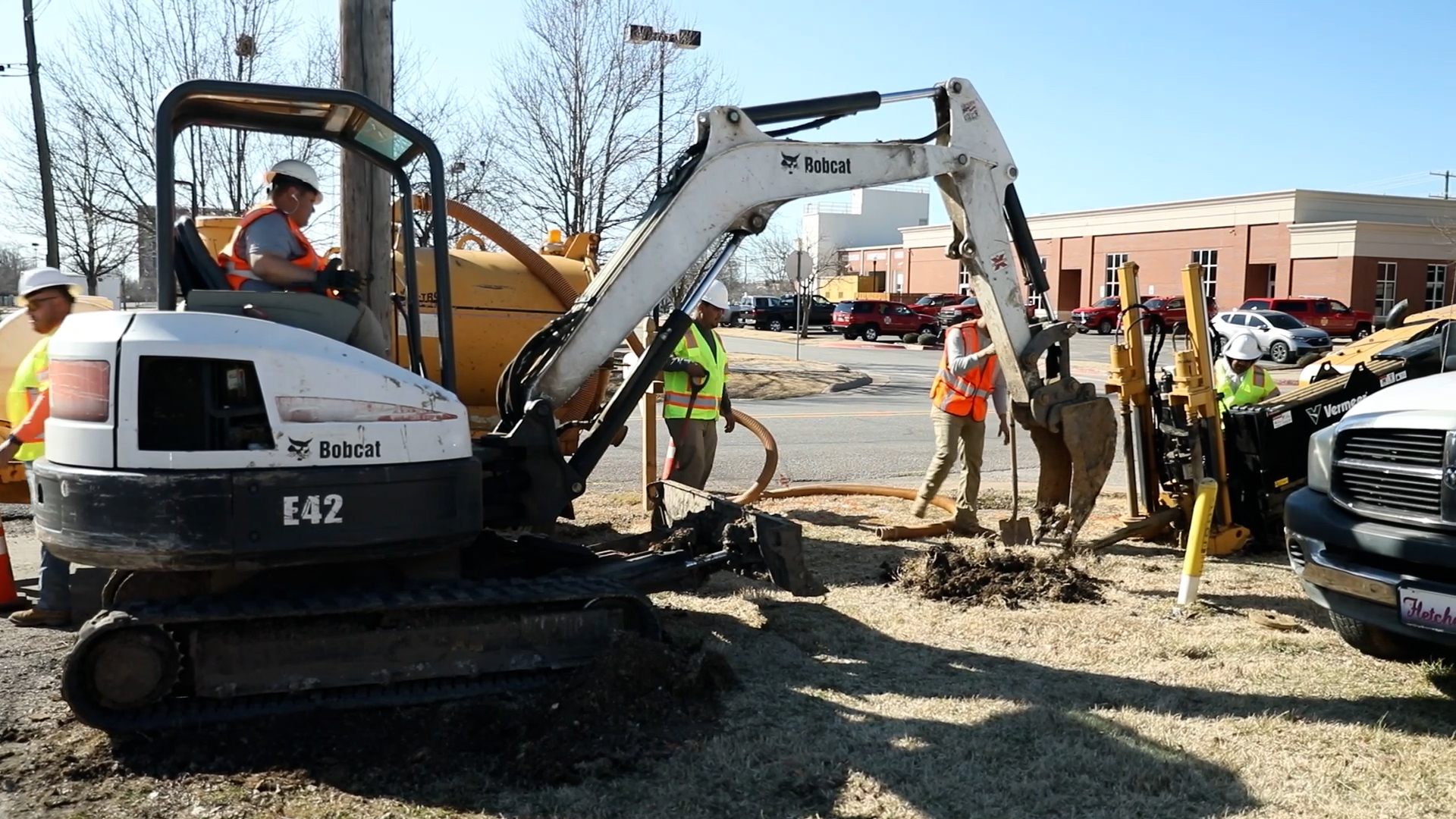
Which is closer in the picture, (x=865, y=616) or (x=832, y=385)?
(x=865, y=616)

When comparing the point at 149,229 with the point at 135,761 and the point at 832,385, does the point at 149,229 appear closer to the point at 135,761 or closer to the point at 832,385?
the point at 832,385

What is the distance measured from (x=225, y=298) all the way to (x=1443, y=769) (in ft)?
16.4

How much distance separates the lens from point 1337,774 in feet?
14.3

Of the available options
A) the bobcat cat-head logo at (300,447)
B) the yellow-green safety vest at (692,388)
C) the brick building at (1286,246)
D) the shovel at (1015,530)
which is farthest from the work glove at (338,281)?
the brick building at (1286,246)

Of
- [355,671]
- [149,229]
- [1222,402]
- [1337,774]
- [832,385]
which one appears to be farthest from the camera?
[832,385]

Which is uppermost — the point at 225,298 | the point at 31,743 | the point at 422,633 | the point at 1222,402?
the point at 225,298

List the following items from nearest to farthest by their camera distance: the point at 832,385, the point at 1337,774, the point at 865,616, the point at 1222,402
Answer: the point at 1337,774
the point at 865,616
the point at 1222,402
the point at 832,385

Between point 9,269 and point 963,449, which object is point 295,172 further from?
point 9,269

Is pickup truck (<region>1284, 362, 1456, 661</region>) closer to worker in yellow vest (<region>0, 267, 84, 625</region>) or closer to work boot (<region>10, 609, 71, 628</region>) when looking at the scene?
worker in yellow vest (<region>0, 267, 84, 625</region>)

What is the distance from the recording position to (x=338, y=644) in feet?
15.6

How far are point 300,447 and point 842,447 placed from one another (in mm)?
10289

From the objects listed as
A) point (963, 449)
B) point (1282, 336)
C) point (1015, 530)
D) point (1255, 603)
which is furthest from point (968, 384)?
point (1282, 336)

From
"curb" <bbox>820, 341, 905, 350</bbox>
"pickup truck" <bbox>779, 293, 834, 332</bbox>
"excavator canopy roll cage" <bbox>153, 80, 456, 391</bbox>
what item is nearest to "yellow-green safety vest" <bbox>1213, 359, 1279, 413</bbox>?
"excavator canopy roll cage" <bbox>153, 80, 456, 391</bbox>

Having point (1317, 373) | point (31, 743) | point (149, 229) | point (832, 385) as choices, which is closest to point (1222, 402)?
point (1317, 373)
